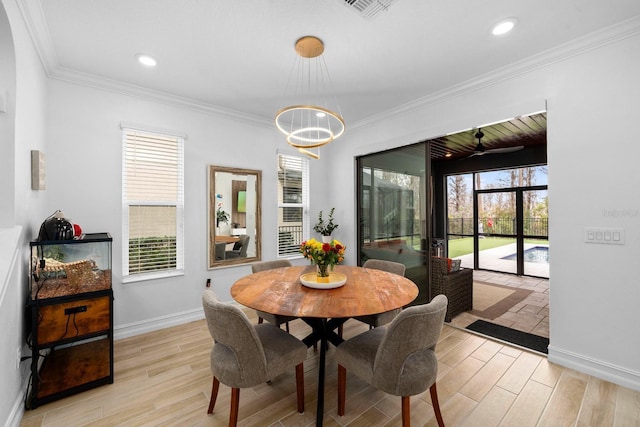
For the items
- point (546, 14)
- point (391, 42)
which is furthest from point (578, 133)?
point (391, 42)

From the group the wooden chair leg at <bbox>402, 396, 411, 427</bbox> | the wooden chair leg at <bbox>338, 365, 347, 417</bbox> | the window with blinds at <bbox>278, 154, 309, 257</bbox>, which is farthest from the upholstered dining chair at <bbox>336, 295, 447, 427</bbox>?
the window with blinds at <bbox>278, 154, 309, 257</bbox>

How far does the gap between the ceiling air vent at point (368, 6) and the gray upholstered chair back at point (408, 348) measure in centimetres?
195

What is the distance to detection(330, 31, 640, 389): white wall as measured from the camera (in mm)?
2119

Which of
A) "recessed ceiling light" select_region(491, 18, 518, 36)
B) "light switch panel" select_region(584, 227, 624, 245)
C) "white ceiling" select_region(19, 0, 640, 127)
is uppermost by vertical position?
"white ceiling" select_region(19, 0, 640, 127)

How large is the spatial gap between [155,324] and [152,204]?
4.62ft

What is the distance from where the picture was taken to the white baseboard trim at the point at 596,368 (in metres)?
2.09

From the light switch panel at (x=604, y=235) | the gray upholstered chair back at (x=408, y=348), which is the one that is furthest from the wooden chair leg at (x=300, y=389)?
the light switch panel at (x=604, y=235)

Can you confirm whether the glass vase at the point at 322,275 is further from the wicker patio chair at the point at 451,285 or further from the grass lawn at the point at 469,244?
the grass lawn at the point at 469,244

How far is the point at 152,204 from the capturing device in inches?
126

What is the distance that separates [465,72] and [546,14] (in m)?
0.82

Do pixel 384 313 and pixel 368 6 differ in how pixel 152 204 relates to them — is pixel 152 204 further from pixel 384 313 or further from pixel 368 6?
pixel 368 6

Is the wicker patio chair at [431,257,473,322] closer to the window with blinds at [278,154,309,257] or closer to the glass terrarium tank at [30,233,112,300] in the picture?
the window with blinds at [278,154,309,257]

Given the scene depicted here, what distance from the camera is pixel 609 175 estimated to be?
221 centimetres

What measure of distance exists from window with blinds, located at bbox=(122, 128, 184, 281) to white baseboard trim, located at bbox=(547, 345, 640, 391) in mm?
4063
